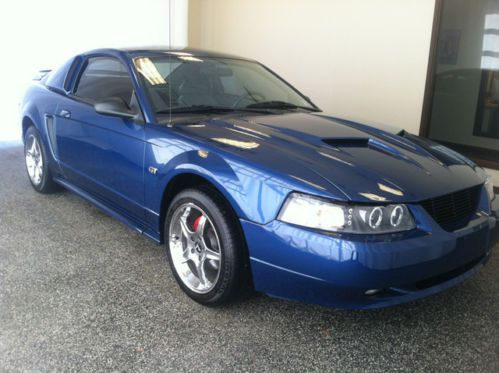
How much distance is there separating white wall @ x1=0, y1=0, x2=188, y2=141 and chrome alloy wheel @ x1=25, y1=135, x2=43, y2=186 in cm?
254

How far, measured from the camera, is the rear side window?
2938 mm

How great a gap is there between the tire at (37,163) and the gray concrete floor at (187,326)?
1075mm

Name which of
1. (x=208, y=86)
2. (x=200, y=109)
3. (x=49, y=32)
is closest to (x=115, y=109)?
(x=200, y=109)

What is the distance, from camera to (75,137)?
10.5 ft

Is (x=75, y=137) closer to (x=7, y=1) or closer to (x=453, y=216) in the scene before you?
(x=453, y=216)

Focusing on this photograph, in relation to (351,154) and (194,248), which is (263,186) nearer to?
(351,154)

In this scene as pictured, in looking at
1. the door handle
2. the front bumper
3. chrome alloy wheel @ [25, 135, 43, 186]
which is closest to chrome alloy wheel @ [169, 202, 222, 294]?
the front bumper

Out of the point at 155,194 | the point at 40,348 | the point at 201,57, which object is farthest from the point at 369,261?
the point at 201,57

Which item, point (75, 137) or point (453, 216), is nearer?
point (453, 216)

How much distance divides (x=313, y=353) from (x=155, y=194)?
1154 millimetres

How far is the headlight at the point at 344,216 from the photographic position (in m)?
1.86

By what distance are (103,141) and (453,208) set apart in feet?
6.60

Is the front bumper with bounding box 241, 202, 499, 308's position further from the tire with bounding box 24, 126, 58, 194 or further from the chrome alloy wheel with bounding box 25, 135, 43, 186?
the chrome alloy wheel with bounding box 25, 135, 43, 186

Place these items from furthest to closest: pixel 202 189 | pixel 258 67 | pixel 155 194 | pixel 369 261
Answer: pixel 258 67
pixel 155 194
pixel 202 189
pixel 369 261
